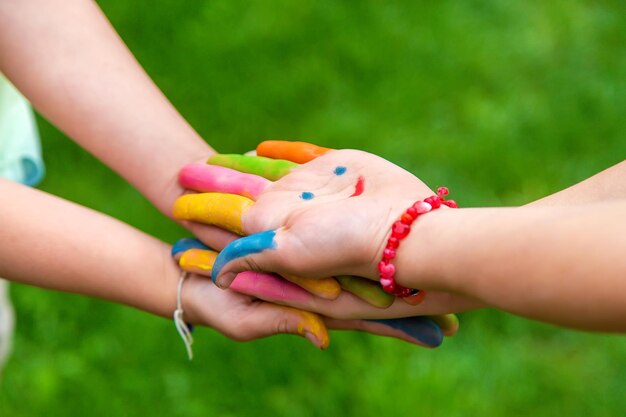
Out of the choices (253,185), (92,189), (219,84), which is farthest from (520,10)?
(253,185)

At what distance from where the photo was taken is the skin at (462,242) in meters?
0.92

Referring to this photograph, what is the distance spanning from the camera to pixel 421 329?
51.0 inches

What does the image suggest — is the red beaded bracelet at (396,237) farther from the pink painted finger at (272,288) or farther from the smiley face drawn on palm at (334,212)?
the pink painted finger at (272,288)

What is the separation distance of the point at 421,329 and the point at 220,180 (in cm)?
42

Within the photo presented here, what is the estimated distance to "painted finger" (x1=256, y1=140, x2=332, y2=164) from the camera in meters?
1.41

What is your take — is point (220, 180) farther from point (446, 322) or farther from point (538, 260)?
point (538, 260)

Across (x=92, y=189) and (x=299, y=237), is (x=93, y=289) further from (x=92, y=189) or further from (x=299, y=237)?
(x=92, y=189)

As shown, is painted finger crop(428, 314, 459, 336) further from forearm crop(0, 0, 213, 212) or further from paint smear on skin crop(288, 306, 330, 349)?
forearm crop(0, 0, 213, 212)

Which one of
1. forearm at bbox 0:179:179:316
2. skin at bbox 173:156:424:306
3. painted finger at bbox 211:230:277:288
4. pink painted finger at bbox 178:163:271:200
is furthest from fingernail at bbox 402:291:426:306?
forearm at bbox 0:179:179:316

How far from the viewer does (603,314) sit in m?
0.91

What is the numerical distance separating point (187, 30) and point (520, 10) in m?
1.19

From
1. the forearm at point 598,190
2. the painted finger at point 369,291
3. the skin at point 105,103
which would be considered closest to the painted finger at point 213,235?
the skin at point 105,103

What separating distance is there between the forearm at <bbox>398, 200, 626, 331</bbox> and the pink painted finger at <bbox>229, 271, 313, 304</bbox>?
256 millimetres

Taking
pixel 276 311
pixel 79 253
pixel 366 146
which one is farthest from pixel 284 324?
pixel 366 146
